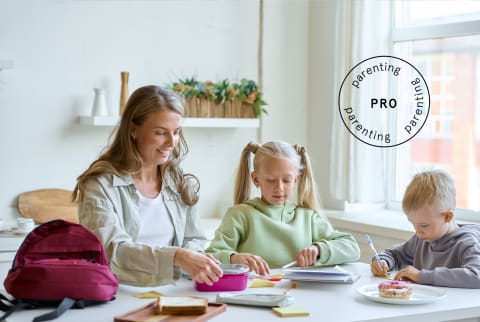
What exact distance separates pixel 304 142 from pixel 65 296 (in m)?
2.71

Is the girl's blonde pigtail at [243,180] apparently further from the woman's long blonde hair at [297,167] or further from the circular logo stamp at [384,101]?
the circular logo stamp at [384,101]

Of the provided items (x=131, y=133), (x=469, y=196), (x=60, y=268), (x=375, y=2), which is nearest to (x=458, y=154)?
(x=469, y=196)

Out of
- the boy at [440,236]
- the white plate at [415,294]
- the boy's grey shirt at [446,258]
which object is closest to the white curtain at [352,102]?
the boy's grey shirt at [446,258]

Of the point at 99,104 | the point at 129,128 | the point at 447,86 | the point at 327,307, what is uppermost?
the point at 447,86

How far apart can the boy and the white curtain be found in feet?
5.18

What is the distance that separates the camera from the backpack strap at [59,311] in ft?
5.98

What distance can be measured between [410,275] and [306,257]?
0.32 m

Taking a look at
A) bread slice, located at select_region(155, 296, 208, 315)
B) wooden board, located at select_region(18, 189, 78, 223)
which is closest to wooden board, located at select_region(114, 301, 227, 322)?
bread slice, located at select_region(155, 296, 208, 315)

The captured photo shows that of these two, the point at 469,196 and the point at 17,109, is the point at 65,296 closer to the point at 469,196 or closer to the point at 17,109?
the point at 17,109

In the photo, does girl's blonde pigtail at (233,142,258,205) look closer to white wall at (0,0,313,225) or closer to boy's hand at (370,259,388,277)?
boy's hand at (370,259,388,277)

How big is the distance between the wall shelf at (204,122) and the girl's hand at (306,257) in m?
1.62

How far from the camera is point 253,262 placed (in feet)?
7.64

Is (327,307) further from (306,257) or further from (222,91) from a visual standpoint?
(222,91)

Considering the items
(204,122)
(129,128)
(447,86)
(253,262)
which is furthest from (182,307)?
(447,86)
